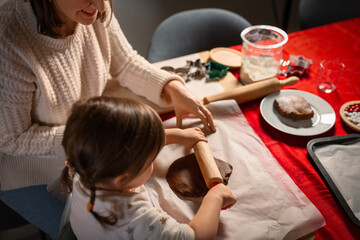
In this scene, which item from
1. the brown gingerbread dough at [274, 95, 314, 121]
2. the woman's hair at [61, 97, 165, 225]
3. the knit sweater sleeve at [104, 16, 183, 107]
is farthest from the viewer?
the knit sweater sleeve at [104, 16, 183, 107]

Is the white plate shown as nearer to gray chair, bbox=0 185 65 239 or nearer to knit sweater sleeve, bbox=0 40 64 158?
knit sweater sleeve, bbox=0 40 64 158

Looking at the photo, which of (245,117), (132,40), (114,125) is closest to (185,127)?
(245,117)

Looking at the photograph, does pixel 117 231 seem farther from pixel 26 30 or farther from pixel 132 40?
pixel 132 40

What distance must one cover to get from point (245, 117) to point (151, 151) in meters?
0.56

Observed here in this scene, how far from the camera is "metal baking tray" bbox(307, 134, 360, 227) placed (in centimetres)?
85

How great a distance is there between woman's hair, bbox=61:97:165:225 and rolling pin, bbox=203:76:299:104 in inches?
21.0

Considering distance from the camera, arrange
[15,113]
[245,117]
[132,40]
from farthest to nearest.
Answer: [132,40] → [245,117] → [15,113]

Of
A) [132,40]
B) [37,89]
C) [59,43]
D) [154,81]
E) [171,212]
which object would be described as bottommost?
[132,40]

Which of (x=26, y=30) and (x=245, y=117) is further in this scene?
(x=245, y=117)

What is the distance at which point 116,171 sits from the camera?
678mm

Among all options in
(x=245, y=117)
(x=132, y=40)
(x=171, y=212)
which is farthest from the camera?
(x=132, y=40)

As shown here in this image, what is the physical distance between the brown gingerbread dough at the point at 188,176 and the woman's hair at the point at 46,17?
57 cm

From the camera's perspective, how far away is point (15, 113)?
37.9 inches

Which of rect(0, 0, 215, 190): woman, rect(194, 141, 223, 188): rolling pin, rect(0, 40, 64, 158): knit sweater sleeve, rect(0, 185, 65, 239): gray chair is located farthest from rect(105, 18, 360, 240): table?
rect(0, 185, 65, 239): gray chair
